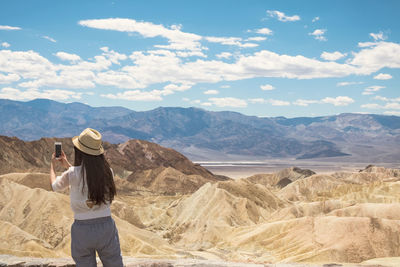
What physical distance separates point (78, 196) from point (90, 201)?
0.52ft

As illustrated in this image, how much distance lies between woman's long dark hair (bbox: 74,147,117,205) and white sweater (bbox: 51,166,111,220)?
0.20 feet

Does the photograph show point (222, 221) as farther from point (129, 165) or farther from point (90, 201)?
point (129, 165)

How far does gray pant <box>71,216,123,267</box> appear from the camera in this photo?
4461 millimetres

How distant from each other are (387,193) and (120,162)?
79.0m

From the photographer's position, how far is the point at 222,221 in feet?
185

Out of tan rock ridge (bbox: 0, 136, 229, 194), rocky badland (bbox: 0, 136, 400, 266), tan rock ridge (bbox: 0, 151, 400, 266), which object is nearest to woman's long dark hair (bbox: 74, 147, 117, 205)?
tan rock ridge (bbox: 0, 151, 400, 266)

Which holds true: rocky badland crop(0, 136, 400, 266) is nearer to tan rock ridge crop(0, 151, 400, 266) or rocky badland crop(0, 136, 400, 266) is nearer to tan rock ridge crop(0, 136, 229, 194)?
tan rock ridge crop(0, 151, 400, 266)

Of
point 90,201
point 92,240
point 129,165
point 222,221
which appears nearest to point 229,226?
point 222,221

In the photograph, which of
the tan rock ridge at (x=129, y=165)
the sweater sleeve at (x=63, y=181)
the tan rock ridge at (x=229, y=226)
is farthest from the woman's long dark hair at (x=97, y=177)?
the tan rock ridge at (x=129, y=165)

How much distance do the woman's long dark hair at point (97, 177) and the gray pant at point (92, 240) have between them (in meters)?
0.24

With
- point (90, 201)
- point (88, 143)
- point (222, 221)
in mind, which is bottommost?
point (222, 221)

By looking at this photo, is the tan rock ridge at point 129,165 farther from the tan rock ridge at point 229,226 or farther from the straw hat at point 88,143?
the straw hat at point 88,143

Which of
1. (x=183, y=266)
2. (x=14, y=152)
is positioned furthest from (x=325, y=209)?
(x=14, y=152)

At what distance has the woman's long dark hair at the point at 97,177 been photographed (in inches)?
176
